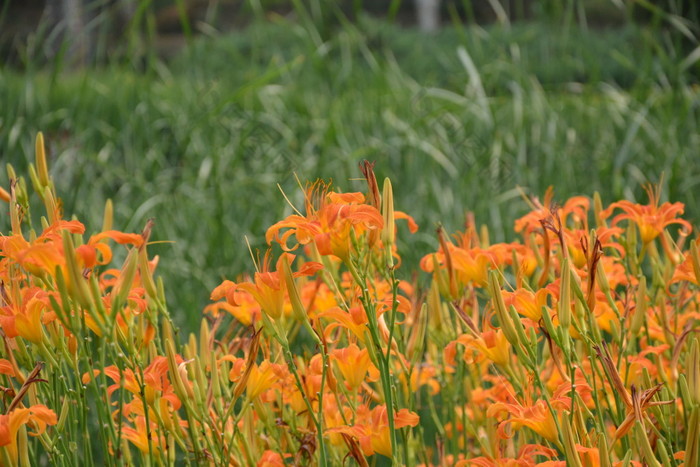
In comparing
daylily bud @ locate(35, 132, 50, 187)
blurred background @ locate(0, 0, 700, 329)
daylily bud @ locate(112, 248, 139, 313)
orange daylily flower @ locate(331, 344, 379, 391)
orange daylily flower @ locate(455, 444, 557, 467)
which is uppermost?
daylily bud @ locate(35, 132, 50, 187)

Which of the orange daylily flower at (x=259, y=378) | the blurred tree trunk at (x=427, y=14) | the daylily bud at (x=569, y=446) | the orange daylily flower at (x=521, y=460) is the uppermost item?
the daylily bud at (x=569, y=446)

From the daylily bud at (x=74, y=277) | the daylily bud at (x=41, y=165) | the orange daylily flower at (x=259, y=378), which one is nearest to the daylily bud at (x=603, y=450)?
the orange daylily flower at (x=259, y=378)

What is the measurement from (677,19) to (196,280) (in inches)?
83.2

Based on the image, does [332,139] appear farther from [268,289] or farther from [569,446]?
[569,446]

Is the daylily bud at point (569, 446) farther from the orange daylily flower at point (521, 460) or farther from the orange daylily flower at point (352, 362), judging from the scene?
the orange daylily flower at point (352, 362)

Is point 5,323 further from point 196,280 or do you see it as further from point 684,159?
point 684,159

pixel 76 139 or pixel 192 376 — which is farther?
pixel 76 139

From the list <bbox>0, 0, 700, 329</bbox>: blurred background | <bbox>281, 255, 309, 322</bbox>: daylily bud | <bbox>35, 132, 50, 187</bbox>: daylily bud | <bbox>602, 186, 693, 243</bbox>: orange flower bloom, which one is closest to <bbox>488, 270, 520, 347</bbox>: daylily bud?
<bbox>281, 255, 309, 322</bbox>: daylily bud

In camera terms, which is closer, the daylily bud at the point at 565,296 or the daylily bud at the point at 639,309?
the daylily bud at the point at 565,296

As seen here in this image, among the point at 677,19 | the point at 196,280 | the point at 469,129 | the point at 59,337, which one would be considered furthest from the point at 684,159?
the point at 59,337

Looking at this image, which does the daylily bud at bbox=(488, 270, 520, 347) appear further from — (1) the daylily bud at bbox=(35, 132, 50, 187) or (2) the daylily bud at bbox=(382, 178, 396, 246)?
(1) the daylily bud at bbox=(35, 132, 50, 187)

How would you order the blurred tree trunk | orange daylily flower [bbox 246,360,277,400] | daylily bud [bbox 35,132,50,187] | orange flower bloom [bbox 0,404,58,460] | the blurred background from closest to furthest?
orange flower bloom [bbox 0,404,58,460], orange daylily flower [bbox 246,360,277,400], daylily bud [bbox 35,132,50,187], the blurred background, the blurred tree trunk

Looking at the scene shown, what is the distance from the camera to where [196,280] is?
3004 mm

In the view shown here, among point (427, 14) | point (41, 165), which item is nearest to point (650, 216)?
point (41, 165)
